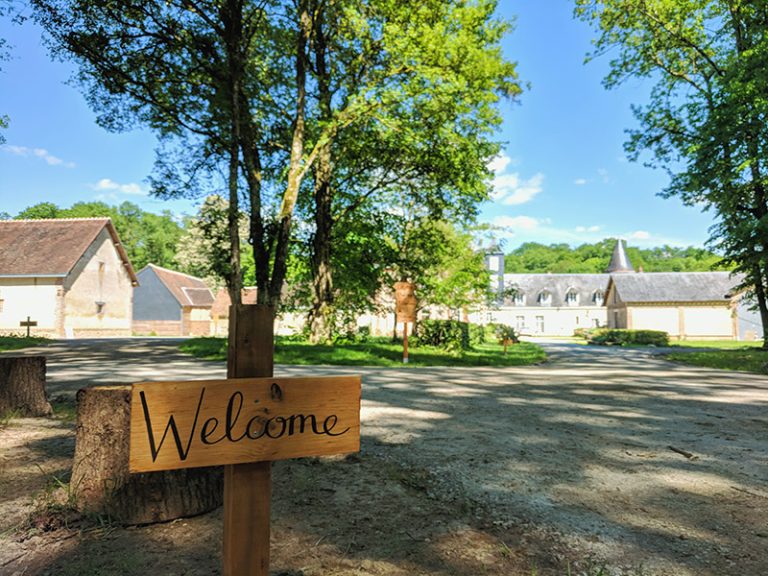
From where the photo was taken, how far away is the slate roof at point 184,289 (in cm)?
4503

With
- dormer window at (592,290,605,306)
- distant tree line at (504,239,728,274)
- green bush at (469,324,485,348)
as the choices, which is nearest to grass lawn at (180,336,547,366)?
green bush at (469,324,485,348)

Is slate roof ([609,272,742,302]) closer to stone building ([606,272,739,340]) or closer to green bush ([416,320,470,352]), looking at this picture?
stone building ([606,272,739,340])

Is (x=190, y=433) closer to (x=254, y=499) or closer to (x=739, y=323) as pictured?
(x=254, y=499)

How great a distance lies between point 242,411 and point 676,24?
2493 cm

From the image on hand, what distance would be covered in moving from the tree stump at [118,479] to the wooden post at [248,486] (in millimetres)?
1284

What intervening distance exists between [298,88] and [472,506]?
15.2 metres

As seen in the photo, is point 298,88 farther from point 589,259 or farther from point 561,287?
point 589,259

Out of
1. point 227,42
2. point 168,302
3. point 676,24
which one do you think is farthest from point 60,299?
point 676,24

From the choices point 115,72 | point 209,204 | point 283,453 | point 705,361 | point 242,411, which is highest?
point 115,72

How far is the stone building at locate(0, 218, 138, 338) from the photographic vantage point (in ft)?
98.0

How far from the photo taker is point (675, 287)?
50156 mm

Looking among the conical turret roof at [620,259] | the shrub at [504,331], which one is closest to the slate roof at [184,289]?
the shrub at [504,331]

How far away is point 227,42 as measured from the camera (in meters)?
13.6

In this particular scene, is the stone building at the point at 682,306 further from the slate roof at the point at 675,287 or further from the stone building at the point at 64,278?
the stone building at the point at 64,278
